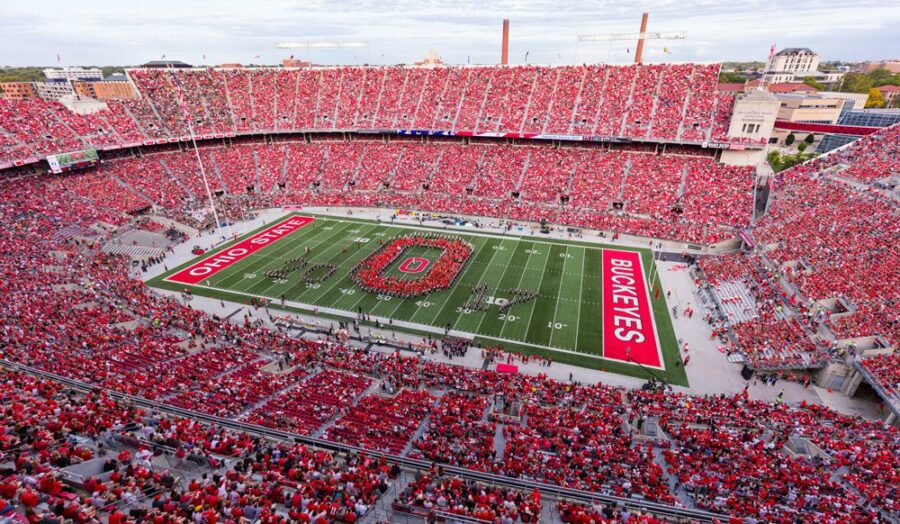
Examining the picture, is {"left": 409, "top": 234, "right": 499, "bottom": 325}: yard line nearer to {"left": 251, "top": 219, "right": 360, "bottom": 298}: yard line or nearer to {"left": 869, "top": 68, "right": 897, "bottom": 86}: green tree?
{"left": 251, "top": 219, "right": 360, "bottom": 298}: yard line

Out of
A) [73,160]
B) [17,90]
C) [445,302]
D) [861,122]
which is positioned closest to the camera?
[445,302]

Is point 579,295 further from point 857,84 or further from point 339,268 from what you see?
point 857,84

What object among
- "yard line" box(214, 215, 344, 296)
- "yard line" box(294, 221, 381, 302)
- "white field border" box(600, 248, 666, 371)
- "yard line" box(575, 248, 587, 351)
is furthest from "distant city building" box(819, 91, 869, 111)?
"yard line" box(214, 215, 344, 296)

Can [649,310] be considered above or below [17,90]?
below

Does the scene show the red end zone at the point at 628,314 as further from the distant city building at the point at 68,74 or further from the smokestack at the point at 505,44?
the distant city building at the point at 68,74

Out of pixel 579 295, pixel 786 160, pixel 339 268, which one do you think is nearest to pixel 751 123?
pixel 786 160

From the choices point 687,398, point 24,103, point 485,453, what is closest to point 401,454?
point 485,453

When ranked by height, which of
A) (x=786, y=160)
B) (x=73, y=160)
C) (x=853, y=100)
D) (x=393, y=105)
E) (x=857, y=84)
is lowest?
(x=786, y=160)

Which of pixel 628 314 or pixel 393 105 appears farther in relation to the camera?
pixel 393 105
